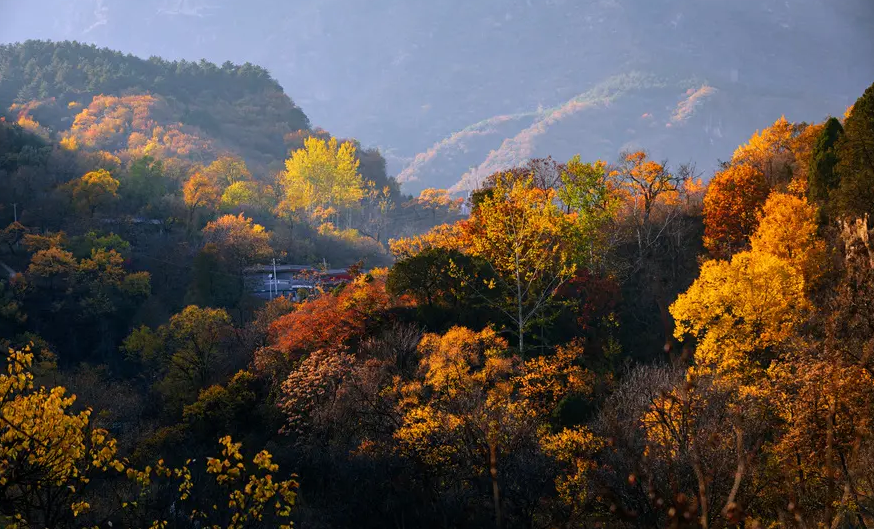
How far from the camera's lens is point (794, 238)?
34.8m

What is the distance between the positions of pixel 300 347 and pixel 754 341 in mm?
20926

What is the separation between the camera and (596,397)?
31.3 metres

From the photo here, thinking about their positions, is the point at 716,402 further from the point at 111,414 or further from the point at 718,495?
the point at 111,414

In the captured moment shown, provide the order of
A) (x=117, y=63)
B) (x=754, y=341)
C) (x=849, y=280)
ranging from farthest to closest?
(x=117, y=63)
(x=754, y=341)
(x=849, y=280)

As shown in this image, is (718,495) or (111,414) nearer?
(718,495)

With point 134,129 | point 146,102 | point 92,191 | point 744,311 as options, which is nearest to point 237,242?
point 92,191

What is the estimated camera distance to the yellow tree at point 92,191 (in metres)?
66.6

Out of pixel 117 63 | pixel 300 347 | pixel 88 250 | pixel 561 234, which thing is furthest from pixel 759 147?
pixel 117 63

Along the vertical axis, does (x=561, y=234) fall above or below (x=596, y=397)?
above

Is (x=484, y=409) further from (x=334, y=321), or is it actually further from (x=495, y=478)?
(x=495, y=478)

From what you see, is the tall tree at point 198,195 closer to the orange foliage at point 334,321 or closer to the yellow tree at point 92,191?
the yellow tree at point 92,191

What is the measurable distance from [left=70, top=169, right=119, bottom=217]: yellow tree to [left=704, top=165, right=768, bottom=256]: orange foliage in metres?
54.5

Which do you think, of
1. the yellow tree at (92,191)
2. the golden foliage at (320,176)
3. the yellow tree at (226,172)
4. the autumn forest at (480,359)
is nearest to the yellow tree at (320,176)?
the golden foliage at (320,176)

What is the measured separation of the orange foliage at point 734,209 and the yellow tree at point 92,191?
5451 cm
